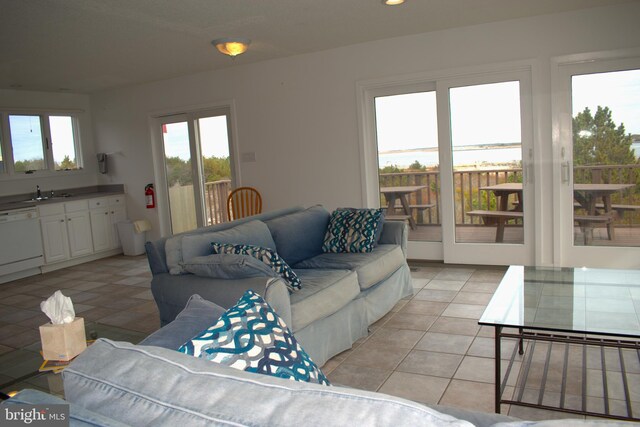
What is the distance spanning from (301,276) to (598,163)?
304 cm

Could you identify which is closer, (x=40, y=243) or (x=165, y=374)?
(x=165, y=374)

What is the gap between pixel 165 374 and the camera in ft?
3.13

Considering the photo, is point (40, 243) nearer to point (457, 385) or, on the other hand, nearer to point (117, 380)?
point (457, 385)

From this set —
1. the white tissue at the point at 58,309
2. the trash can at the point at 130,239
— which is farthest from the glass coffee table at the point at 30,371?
the trash can at the point at 130,239

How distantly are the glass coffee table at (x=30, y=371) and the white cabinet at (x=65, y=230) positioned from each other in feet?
13.9

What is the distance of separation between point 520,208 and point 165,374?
15.2 ft

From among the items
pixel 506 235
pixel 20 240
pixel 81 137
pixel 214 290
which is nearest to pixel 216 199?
pixel 20 240

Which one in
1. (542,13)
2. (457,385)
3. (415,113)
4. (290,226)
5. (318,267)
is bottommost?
(457,385)

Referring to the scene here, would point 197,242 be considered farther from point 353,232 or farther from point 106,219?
point 106,219

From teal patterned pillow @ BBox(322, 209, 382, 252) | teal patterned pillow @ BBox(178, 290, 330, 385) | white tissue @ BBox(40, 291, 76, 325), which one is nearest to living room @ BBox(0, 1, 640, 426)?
teal patterned pillow @ BBox(322, 209, 382, 252)

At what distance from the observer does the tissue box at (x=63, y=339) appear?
2.14m

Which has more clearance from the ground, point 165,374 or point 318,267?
point 165,374

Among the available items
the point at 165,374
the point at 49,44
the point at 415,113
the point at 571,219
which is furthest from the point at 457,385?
the point at 49,44

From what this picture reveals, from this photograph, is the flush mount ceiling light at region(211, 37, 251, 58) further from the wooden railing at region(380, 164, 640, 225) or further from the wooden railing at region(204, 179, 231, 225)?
the wooden railing at region(204, 179, 231, 225)
